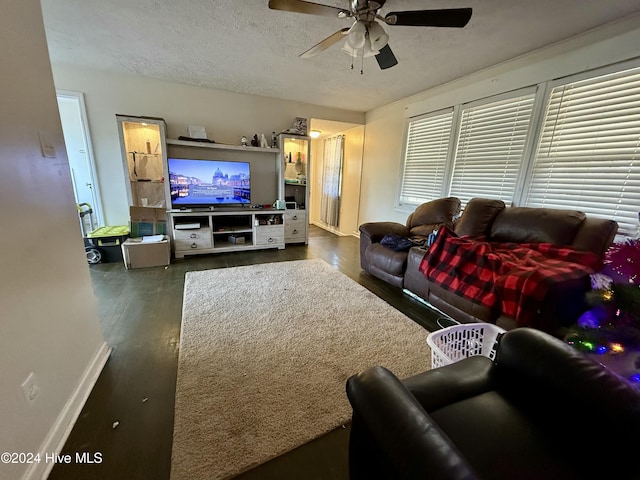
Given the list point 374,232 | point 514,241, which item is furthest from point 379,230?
point 514,241

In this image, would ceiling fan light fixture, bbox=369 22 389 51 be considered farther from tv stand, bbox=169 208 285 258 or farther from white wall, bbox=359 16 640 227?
tv stand, bbox=169 208 285 258

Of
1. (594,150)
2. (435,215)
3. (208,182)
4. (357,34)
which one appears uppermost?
(357,34)

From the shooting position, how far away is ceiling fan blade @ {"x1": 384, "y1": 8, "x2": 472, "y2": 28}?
1598 mm

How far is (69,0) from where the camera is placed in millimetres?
1924

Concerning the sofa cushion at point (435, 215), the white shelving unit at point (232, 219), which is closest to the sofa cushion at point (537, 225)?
the sofa cushion at point (435, 215)

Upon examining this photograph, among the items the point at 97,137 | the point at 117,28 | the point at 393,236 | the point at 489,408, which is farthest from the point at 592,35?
the point at 97,137

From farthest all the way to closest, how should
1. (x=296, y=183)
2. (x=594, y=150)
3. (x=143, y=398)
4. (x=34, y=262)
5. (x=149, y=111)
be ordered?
(x=296, y=183) < (x=149, y=111) < (x=594, y=150) < (x=143, y=398) < (x=34, y=262)

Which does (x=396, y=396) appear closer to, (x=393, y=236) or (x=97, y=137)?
(x=393, y=236)

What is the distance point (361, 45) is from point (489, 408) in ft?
7.08

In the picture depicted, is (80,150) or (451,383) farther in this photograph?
(80,150)

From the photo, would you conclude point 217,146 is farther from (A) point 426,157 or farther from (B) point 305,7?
(A) point 426,157

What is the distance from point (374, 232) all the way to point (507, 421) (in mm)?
2420

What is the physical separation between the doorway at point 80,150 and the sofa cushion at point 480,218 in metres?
4.73

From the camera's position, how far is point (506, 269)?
1.86 meters
